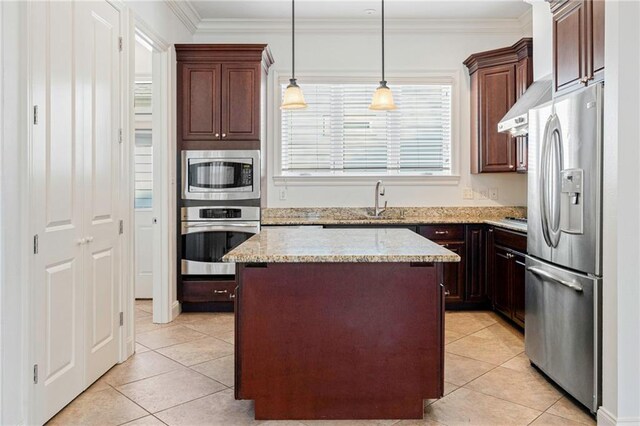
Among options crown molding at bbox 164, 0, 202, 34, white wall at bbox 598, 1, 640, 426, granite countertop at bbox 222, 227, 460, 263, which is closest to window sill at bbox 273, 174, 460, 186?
crown molding at bbox 164, 0, 202, 34

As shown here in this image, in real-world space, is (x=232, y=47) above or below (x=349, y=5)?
below

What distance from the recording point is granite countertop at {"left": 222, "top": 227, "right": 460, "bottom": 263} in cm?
209

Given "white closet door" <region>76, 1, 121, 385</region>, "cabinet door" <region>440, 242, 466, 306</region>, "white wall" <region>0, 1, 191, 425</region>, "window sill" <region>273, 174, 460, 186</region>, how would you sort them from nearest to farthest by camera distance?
"white wall" <region>0, 1, 191, 425</region>, "white closet door" <region>76, 1, 121, 385</region>, "cabinet door" <region>440, 242, 466, 306</region>, "window sill" <region>273, 174, 460, 186</region>

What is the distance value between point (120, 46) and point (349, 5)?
7.62ft

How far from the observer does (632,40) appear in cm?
205

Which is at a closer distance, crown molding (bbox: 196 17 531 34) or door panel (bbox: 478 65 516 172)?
door panel (bbox: 478 65 516 172)

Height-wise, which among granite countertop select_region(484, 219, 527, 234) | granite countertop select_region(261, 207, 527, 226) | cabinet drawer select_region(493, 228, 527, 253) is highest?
granite countertop select_region(261, 207, 527, 226)

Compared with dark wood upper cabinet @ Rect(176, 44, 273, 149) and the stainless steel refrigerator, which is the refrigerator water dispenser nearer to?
the stainless steel refrigerator

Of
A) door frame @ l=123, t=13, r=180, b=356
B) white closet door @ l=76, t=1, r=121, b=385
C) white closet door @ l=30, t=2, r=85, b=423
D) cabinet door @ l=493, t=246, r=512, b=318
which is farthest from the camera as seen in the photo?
door frame @ l=123, t=13, r=180, b=356

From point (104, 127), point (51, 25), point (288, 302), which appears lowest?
point (288, 302)

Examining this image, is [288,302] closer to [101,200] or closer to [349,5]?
[101,200]

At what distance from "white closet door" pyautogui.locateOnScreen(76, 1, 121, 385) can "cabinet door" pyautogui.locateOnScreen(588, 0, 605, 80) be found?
2.75m

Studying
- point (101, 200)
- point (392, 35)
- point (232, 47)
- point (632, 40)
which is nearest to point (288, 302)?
point (101, 200)

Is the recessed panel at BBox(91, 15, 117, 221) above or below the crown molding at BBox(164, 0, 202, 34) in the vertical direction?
below
